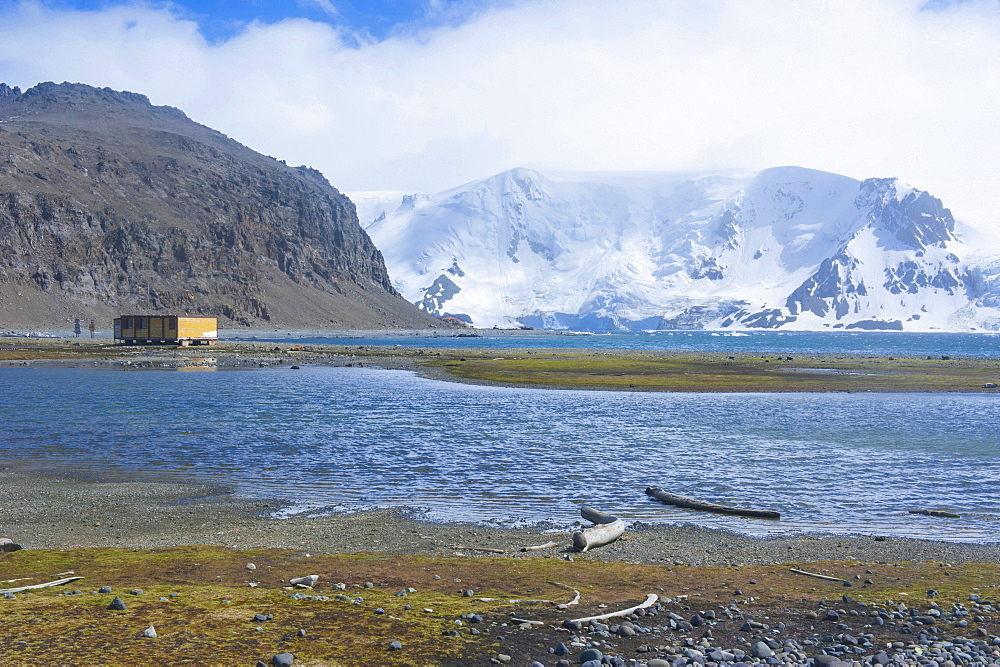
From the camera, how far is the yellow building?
141000 mm

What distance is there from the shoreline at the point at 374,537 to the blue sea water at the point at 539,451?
1.30 meters

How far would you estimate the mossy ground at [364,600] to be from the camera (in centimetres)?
1158

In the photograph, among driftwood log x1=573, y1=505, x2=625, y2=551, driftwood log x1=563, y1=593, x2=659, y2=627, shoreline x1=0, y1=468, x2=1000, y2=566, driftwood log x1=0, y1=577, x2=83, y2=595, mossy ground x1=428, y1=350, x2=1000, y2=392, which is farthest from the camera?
mossy ground x1=428, y1=350, x2=1000, y2=392

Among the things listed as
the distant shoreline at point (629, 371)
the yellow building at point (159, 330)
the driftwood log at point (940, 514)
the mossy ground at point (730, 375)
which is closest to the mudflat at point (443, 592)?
the driftwood log at point (940, 514)

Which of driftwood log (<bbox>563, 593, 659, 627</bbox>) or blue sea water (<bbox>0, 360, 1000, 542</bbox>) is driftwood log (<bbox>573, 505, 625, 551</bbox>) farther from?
driftwood log (<bbox>563, 593, 659, 627</bbox>)

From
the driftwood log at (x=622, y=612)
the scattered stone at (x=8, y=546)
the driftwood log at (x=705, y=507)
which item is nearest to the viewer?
the driftwood log at (x=622, y=612)

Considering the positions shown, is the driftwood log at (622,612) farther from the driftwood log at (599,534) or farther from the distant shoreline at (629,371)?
the distant shoreline at (629,371)

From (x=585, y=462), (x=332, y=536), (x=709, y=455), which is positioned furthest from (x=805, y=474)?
(x=332, y=536)

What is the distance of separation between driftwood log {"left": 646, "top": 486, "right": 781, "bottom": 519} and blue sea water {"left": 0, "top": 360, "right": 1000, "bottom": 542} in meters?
0.37

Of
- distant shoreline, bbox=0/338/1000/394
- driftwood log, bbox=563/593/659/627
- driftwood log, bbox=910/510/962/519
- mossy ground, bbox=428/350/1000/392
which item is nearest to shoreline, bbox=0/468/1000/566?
driftwood log, bbox=910/510/962/519

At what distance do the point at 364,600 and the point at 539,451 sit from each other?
20.6 meters

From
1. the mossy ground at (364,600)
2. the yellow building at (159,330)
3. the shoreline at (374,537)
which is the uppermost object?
the yellow building at (159,330)

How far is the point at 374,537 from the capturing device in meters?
20.0

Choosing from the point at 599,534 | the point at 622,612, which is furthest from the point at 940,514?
the point at 622,612
